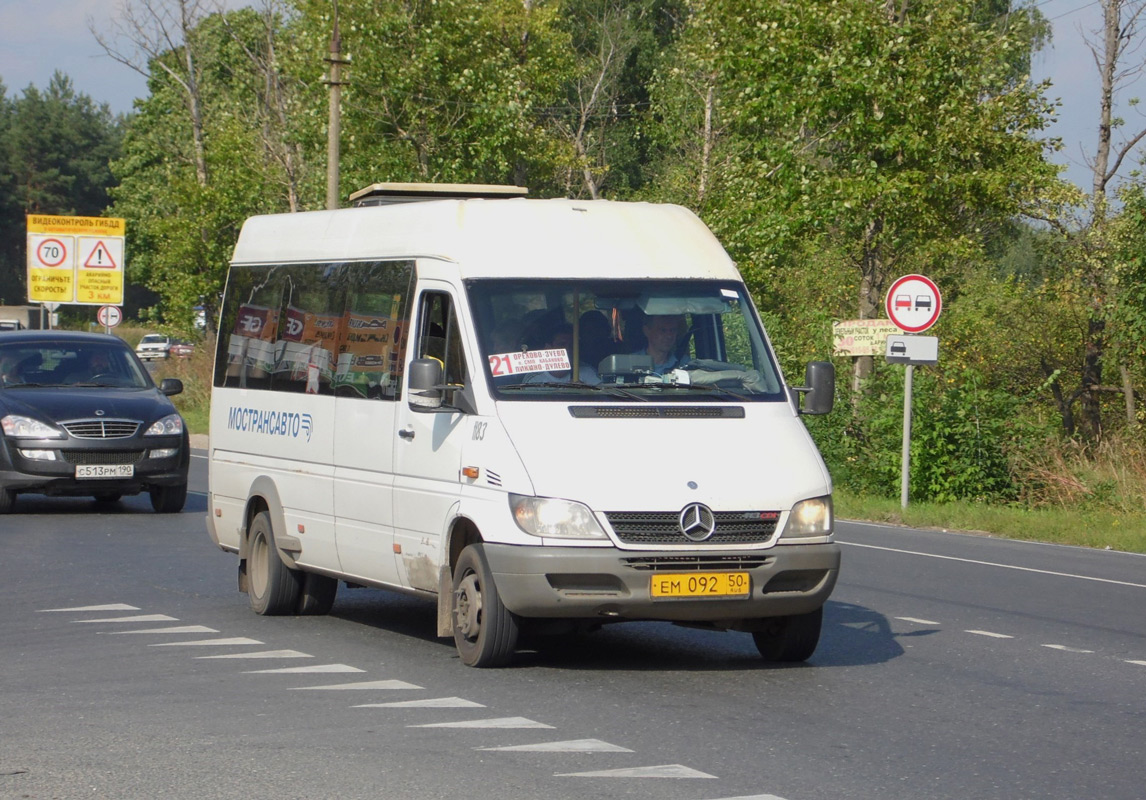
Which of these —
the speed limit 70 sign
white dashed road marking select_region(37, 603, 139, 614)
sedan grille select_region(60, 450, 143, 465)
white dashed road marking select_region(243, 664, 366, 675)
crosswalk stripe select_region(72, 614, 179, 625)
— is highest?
the speed limit 70 sign

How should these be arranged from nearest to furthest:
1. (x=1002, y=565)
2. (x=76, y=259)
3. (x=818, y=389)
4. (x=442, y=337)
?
1. (x=442, y=337)
2. (x=818, y=389)
3. (x=1002, y=565)
4. (x=76, y=259)

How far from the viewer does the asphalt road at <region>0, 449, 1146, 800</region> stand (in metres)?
6.72

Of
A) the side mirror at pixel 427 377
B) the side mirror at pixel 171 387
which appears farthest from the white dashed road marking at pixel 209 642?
the side mirror at pixel 171 387

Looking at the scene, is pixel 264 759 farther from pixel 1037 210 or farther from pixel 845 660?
pixel 1037 210

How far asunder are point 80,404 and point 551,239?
35.1 feet

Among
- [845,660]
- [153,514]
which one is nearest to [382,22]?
[153,514]

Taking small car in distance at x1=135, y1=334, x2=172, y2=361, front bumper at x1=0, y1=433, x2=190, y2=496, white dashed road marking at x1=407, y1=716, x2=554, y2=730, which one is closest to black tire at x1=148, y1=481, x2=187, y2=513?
front bumper at x1=0, y1=433, x2=190, y2=496

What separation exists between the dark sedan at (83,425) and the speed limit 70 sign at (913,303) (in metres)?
8.83

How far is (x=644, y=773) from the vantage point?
22.3 feet

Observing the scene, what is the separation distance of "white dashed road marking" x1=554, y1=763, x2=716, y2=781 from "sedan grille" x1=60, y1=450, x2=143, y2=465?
1352 centimetres

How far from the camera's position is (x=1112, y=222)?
29.8 meters

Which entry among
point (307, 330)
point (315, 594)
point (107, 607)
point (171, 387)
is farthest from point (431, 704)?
point (171, 387)

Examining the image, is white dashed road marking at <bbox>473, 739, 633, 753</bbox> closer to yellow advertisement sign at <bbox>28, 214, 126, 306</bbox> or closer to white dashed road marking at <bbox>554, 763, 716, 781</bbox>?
white dashed road marking at <bbox>554, 763, 716, 781</bbox>

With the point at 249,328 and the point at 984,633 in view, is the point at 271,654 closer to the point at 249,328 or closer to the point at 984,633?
the point at 249,328
